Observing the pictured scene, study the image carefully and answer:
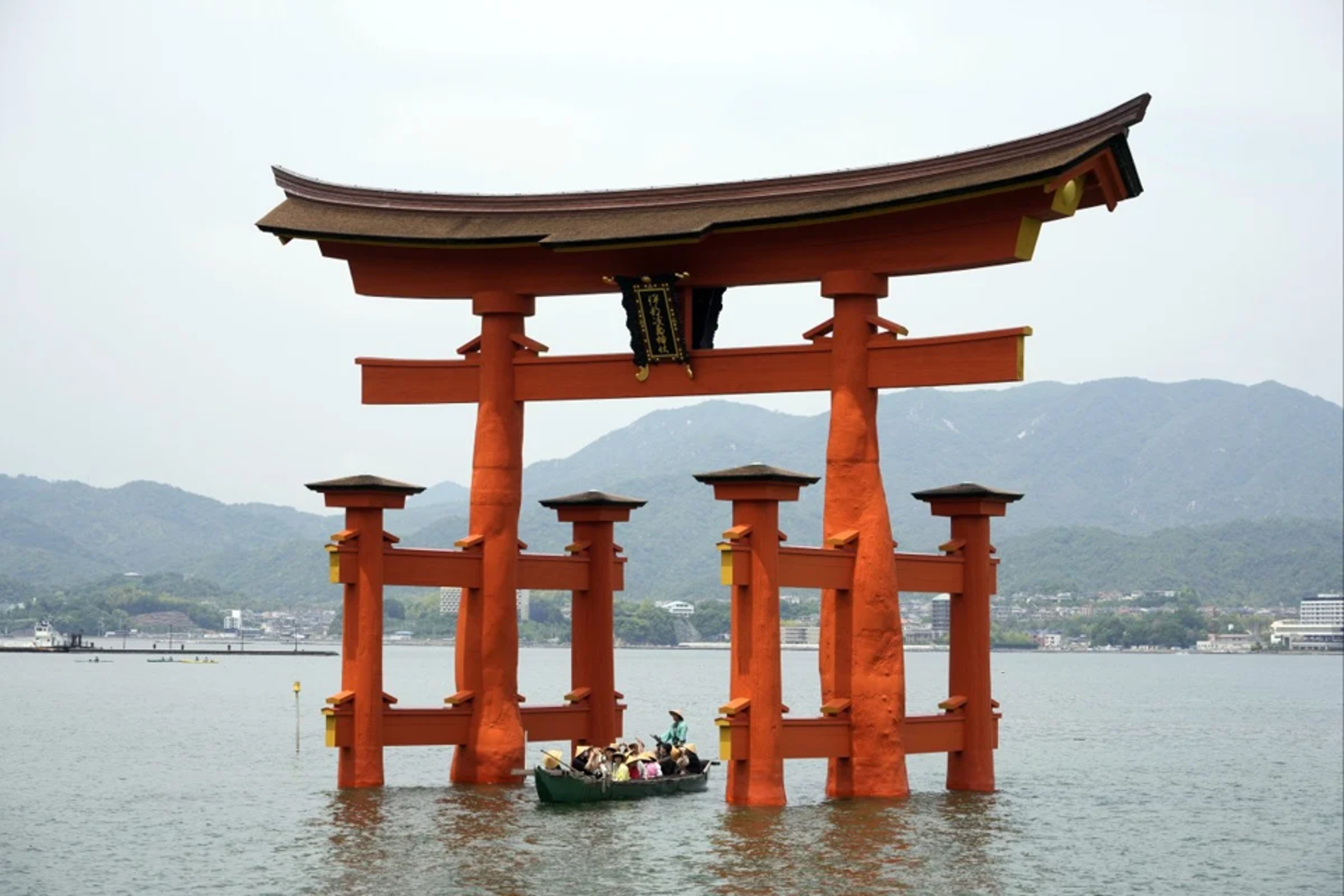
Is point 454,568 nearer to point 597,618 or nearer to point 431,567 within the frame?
point 431,567

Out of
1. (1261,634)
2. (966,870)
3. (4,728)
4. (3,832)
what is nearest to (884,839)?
(966,870)

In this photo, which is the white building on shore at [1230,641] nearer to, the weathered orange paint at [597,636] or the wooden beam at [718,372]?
the weathered orange paint at [597,636]

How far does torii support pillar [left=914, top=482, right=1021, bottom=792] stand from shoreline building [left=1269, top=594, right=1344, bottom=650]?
16669 cm

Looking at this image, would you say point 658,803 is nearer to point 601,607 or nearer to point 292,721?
point 601,607

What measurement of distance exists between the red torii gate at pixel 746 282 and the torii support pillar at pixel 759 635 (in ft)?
4.73

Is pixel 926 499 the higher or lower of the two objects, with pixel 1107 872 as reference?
higher

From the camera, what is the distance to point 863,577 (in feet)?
97.7

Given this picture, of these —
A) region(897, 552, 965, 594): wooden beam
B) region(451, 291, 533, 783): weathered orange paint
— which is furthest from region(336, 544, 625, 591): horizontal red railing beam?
region(897, 552, 965, 594): wooden beam

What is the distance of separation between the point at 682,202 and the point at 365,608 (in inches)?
336

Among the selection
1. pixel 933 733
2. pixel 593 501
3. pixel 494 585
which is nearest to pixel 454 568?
pixel 494 585

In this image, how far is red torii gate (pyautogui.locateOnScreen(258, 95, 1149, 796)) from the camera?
93.8 feet

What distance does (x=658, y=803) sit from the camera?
32.3 meters

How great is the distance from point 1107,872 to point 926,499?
7106mm

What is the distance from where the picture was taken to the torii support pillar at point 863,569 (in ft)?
A: 97.0
